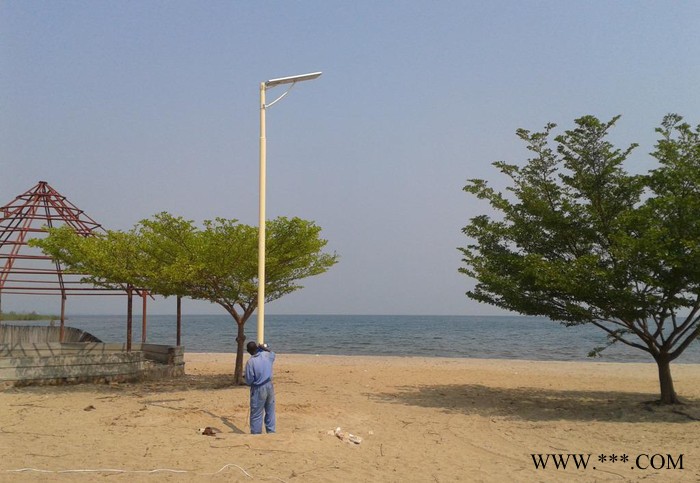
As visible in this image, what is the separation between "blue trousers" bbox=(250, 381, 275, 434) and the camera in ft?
30.2

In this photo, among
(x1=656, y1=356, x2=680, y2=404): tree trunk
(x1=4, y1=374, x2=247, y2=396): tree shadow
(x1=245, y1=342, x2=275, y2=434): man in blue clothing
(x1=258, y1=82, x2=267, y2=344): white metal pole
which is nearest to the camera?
(x1=245, y1=342, x2=275, y2=434): man in blue clothing

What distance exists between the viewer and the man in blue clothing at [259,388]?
30.2ft

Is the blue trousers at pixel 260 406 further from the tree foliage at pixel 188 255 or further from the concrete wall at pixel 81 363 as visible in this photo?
the concrete wall at pixel 81 363

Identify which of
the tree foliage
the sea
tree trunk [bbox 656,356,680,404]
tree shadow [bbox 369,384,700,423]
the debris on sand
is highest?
the tree foliage

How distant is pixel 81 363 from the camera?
49.7ft

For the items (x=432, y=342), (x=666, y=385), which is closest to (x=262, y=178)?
(x=666, y=385)

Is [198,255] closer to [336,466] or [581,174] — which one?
[336,466]

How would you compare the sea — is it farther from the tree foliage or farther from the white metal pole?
the white metal pole

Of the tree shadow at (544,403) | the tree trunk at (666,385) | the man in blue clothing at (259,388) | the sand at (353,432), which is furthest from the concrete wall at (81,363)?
the tree trunk at (666,385)

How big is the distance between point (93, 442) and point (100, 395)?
209 inches

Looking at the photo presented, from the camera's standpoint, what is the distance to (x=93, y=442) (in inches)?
332

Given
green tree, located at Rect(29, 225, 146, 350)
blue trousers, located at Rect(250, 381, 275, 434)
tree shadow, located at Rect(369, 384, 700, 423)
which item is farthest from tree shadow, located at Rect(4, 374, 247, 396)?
blue trousers, located at Rect(250, 381, 275, 434)

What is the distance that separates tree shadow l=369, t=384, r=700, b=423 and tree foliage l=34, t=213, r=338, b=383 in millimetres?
4252

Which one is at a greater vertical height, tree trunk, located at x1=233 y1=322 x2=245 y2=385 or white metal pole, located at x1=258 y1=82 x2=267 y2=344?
white metal pole, located at x1=258 y1=82 x2=267 y2=344
